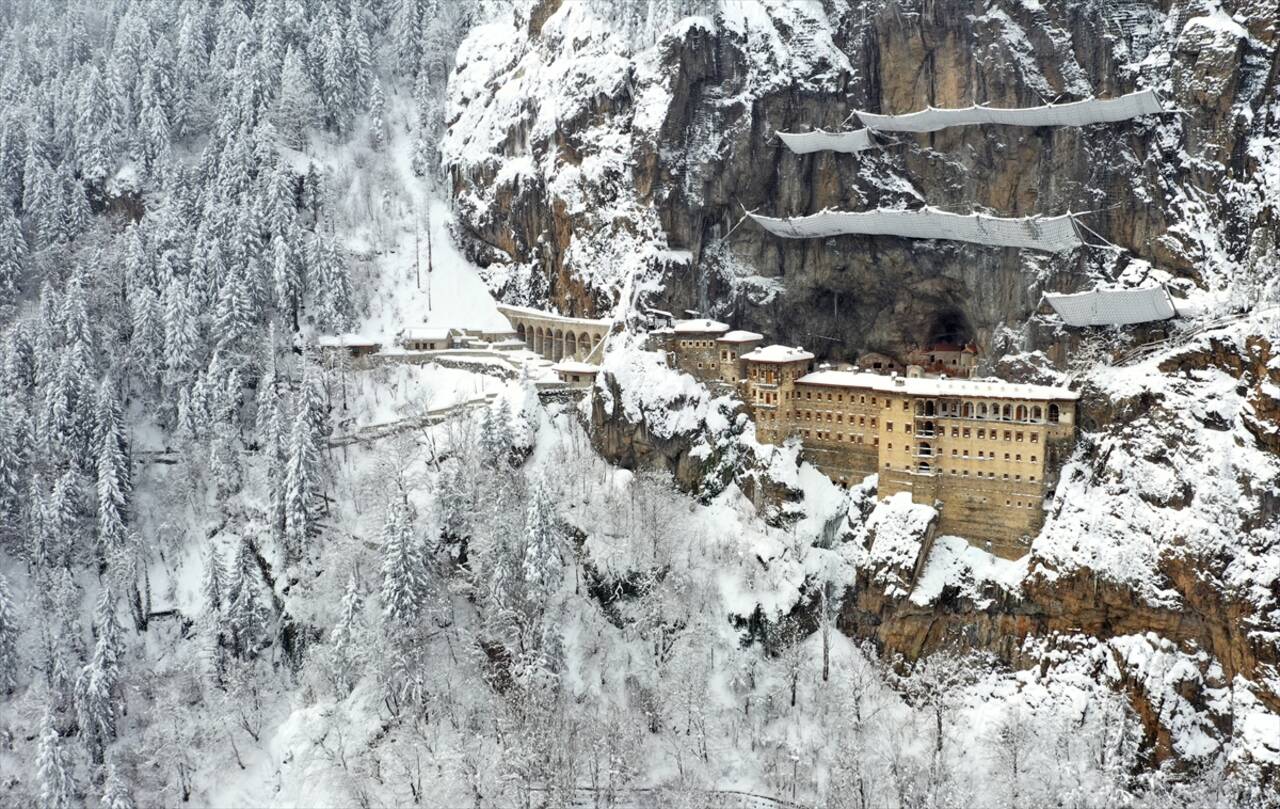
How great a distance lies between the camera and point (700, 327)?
224 feet

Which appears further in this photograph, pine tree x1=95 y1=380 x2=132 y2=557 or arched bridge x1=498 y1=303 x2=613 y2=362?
arched bridge x1=498 y1=303 x2=613 y2=362

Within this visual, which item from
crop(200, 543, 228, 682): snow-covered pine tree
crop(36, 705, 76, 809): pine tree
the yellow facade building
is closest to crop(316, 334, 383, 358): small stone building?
crop(200, 543, 228, 682): snow-covered pine tree

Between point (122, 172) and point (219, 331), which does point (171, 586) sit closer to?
point (219, 331)

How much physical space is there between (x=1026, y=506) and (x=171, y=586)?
5017cm

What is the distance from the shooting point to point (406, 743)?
56562 millimetres

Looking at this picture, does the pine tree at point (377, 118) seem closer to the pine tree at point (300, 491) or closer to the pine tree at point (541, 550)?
the pine tree at point (300, 491)

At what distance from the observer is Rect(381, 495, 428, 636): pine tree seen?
195ft

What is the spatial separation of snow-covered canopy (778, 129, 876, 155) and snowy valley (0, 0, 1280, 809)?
944 mm

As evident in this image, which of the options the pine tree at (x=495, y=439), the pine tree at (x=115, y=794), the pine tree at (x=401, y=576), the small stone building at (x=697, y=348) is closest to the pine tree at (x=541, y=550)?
the pine tree at (x=401, y=576)

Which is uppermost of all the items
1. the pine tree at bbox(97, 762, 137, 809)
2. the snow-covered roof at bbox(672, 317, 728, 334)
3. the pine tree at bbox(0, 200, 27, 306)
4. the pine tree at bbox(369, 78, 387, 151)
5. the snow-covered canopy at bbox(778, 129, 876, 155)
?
the pine tree at bbox(369, 78, 387, 151)

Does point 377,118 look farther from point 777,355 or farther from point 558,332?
point 777,355

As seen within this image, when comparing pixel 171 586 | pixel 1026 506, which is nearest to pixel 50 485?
pixel 171 586

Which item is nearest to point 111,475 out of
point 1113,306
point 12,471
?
point 12,471

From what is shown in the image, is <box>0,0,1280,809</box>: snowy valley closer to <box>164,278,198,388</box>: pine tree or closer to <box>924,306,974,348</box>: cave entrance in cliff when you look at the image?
<box>164,278,198,388</box>: pine tree
